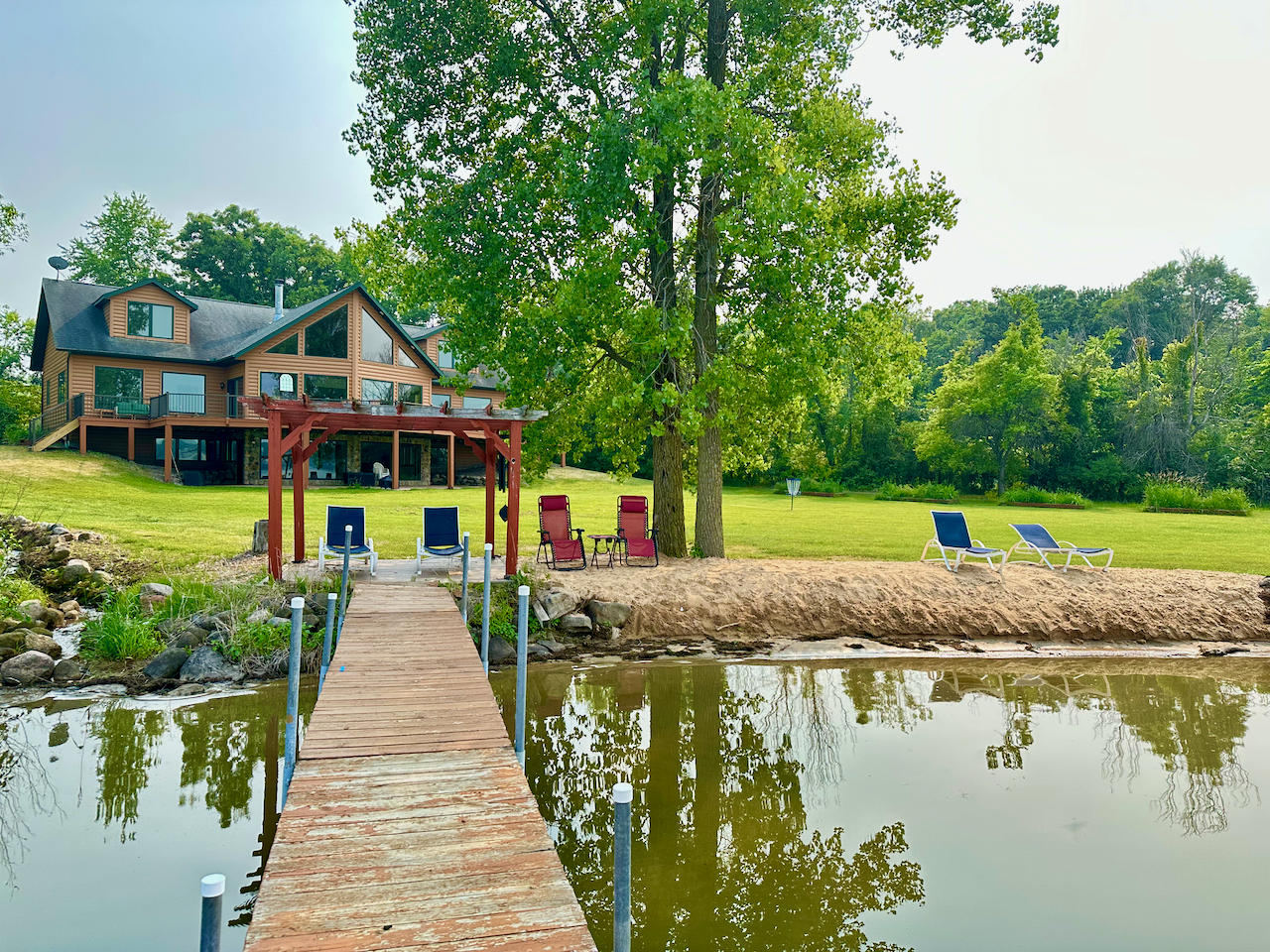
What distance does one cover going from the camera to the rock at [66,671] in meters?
8.56

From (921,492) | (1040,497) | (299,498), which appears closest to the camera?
(299,498)

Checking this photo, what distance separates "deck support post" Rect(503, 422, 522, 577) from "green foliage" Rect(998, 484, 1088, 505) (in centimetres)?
2735

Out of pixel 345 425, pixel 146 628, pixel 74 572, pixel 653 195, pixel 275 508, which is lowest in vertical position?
pixel 146 628

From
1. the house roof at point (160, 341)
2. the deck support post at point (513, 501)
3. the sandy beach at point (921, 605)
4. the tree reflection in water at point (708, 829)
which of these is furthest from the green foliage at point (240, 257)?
the tree reflection in water at point (708, 829)

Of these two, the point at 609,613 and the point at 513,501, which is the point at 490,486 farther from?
the point at 609,613

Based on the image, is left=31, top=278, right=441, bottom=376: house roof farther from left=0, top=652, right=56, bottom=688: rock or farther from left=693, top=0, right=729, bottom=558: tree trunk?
left=0, top=652, right=56, bottom=688: rock

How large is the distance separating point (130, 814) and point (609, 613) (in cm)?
607

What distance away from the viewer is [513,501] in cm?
1117

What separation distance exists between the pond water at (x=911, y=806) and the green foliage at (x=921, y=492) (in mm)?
26187

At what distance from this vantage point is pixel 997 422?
117ft

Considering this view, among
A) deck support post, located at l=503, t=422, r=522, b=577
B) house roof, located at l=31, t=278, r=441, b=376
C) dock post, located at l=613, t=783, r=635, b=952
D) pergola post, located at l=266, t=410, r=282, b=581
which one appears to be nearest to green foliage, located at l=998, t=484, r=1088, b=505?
house roof, located at l=31, t=278, r=441, b=376

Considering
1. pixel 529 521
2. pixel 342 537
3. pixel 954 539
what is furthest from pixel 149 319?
pixel 954 539

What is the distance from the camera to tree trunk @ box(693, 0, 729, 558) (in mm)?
13156

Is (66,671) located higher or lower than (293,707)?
lower
